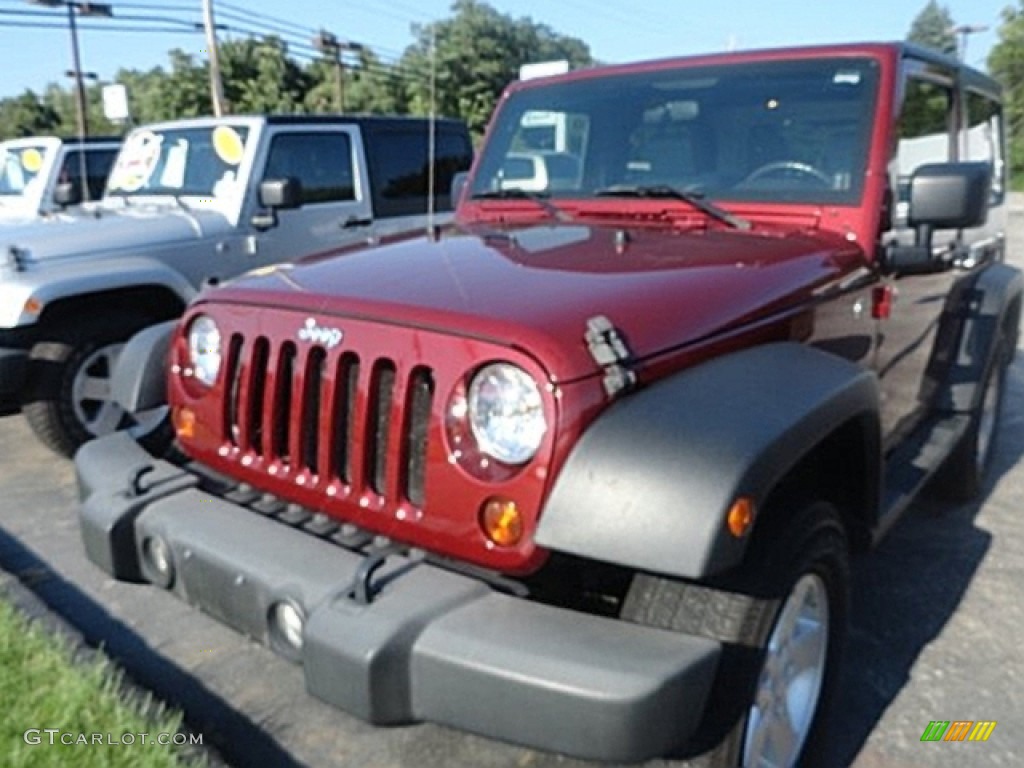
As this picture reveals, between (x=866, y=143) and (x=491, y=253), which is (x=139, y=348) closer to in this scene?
(x=491, y=253)

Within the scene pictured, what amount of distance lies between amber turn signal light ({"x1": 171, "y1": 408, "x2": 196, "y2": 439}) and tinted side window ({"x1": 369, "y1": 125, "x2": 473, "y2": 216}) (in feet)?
14.3

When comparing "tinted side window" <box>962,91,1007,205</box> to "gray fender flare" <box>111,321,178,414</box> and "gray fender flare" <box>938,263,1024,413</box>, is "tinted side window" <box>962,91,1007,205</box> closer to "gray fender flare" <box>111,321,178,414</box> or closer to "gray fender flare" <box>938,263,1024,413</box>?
"gray fender flare" <box>938,263,1024,413</box>

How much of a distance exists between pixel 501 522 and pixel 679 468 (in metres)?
0.43

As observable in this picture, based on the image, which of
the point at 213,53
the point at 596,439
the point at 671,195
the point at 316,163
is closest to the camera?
the point at 596,439

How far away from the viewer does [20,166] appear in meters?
10.3

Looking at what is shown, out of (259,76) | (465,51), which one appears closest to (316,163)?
(465,51)

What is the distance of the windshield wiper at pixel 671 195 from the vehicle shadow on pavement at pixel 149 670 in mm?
2167

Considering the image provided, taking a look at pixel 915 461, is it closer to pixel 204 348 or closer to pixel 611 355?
pixel 611 355

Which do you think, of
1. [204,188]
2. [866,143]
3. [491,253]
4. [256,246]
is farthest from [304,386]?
[204,188]

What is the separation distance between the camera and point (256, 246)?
6016 mm

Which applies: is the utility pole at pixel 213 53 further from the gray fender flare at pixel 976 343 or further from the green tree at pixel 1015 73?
the green tree at pixel 1015 73

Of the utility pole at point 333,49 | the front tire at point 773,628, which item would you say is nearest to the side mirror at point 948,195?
the front tire at point 773,628

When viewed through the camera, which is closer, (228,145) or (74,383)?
(74,383)

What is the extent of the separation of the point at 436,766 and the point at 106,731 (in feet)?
2.91
